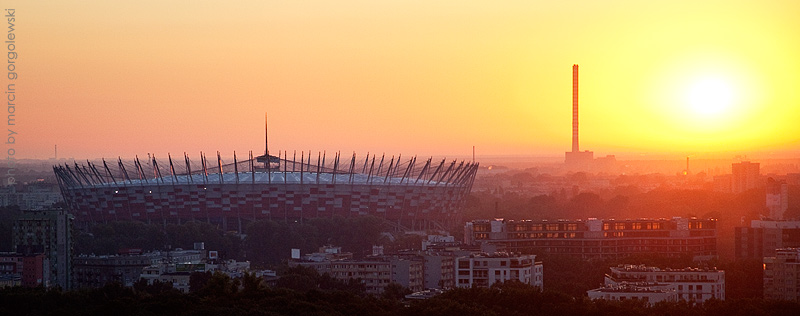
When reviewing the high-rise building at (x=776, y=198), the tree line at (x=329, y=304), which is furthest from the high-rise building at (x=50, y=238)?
the high-rise building at (x=776, y=198)

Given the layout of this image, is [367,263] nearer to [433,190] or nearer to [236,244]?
[236,244]

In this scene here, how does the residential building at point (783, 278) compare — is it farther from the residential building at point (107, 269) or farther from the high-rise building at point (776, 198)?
the high-rise building at point (776, 198)

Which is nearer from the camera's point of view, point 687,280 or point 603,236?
point 687,280

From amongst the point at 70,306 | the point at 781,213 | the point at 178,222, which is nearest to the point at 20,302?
the point at 70,306

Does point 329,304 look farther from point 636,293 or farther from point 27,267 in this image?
point 27,267

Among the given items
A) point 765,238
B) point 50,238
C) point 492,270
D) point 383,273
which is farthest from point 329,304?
point 765,238

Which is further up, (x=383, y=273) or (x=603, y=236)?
(x=603, y=236)
